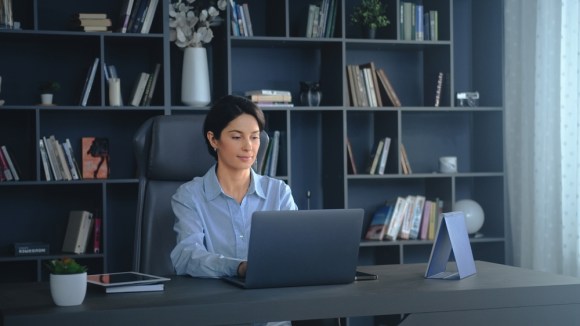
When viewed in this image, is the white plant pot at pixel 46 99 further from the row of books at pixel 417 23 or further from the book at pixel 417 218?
the book at pixel 417 218

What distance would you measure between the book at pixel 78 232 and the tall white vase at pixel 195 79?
Result: 29.0 inches

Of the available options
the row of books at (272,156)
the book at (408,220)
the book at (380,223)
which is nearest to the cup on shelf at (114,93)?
the row of books at (272,156)

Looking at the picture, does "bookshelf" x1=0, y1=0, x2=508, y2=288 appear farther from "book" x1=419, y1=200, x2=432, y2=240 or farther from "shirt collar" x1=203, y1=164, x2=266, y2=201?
"shirt collar" x1=203, y1=164, x2=266, y2=201

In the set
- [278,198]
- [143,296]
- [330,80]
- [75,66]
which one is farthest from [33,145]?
[143,296]

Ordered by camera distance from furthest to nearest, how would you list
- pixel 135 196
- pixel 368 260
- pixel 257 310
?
pixel 368 260 < pixel 135 196 < pixel 257 310

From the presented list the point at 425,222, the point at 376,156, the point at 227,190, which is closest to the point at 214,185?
the point at 227,190

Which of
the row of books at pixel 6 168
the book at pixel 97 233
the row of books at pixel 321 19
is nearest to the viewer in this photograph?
the row of books at pixel 6 168

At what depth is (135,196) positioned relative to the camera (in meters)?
4.34

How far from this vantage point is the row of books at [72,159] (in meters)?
3.99

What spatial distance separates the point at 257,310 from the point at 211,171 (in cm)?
83

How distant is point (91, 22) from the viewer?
4000mm

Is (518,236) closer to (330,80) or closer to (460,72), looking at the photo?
(460,72)

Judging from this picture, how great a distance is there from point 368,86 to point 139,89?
117cm

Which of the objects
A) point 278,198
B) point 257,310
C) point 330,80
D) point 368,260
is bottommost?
point 368,260
